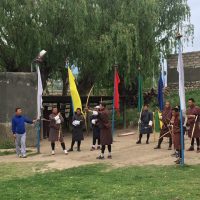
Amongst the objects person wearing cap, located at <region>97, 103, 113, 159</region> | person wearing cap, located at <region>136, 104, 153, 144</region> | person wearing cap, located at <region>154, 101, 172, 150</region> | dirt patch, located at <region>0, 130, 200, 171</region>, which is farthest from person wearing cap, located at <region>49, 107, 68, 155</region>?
person wearing cap, located at <region>136, 104, 153, 144</region>

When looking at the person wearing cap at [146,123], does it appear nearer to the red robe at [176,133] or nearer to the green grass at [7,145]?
the red robe at [176,133]

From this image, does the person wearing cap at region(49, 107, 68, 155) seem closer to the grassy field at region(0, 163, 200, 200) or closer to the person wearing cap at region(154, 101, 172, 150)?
the grassy field at region(0, 163, 200, 200)

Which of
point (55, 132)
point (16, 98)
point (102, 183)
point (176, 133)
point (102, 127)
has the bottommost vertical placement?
point (102, 183)

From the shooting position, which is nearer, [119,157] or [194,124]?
[119,157]

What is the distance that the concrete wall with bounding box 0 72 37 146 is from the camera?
55.6 ft

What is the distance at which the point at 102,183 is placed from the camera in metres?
9.05

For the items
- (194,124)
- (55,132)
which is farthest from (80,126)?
(194,124)

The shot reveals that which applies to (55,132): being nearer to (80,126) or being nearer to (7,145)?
(80,126)

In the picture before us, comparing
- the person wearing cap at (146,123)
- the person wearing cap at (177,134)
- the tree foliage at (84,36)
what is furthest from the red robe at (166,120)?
the tree foliage at (84,36)

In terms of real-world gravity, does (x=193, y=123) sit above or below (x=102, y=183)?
above

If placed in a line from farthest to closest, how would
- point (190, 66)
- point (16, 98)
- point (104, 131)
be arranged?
point (190, 66) → point (16, 98) → point (104, 131)

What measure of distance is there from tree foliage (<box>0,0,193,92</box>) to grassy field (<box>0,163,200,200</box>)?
9064 millimetres

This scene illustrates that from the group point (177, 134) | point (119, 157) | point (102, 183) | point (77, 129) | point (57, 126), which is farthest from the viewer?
point (77, 129)

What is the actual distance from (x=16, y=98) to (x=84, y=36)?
476cm
